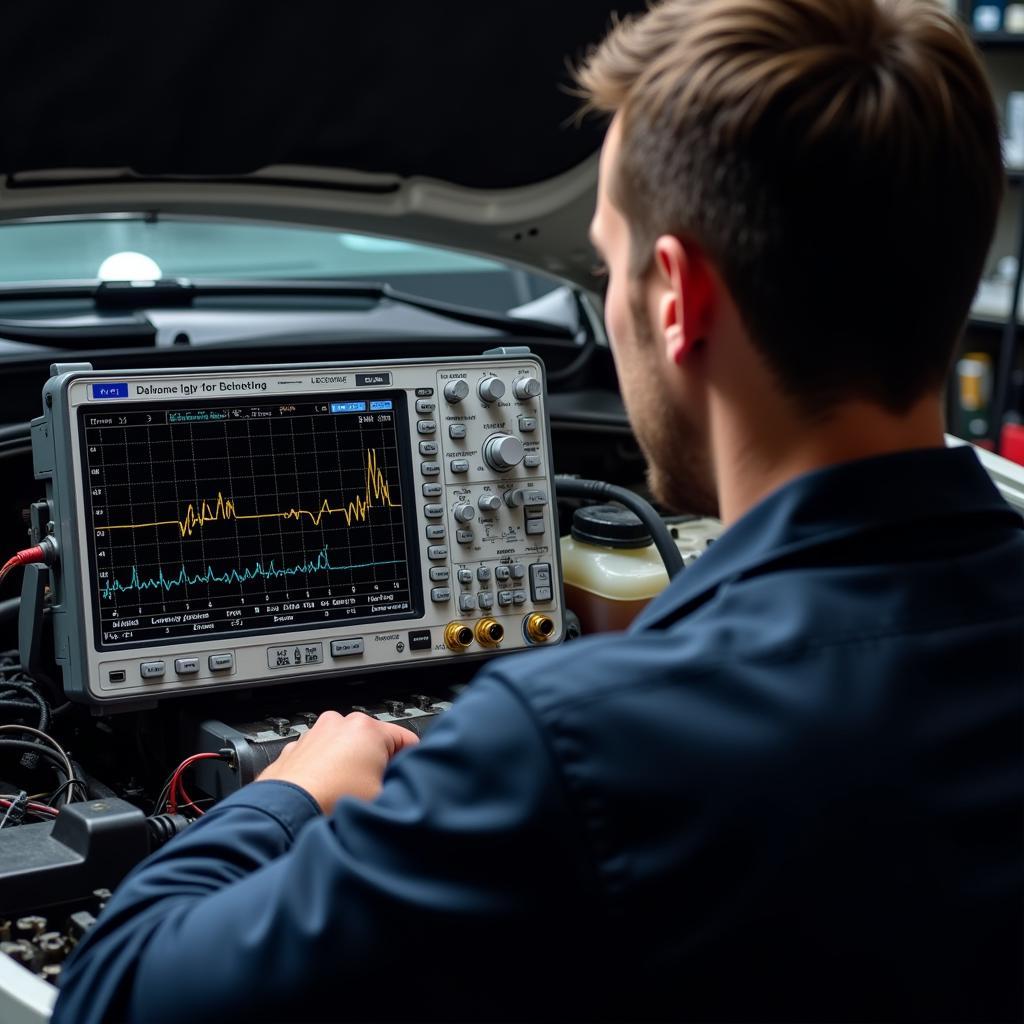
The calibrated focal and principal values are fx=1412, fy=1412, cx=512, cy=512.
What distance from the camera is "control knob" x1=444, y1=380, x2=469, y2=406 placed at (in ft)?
4.96

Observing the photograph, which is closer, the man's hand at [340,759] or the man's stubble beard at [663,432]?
the man's stubble beard at [663,432]

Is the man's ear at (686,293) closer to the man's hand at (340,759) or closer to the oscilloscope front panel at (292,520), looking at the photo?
the man's hand at (340,759)

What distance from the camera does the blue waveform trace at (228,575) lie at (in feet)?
4.50

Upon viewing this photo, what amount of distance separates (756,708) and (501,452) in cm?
82

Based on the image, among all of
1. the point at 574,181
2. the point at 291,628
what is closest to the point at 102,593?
the point at 291,628

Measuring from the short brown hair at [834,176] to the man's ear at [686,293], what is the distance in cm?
1

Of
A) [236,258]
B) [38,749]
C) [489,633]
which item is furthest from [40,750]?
[236,258]

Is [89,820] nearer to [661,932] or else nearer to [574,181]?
[661,932]

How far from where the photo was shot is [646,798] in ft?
2.29

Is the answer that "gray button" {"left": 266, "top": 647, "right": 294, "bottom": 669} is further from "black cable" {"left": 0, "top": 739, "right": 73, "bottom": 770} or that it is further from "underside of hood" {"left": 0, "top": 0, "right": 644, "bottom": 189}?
"underside of hood" {"left": 0, "top": 0, "right": 644, "bottom": 189}

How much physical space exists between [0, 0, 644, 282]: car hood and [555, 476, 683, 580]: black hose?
45cm

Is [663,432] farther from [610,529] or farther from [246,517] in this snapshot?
[610,529]

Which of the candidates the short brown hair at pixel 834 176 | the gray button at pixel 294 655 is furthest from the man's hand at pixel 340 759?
the short brown hair at pixel 834 176

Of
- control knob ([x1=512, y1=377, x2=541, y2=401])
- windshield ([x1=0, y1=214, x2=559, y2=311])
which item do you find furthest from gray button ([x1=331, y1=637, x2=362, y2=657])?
windshield ([x1=0, y1=214, x2=559, y2=311])
